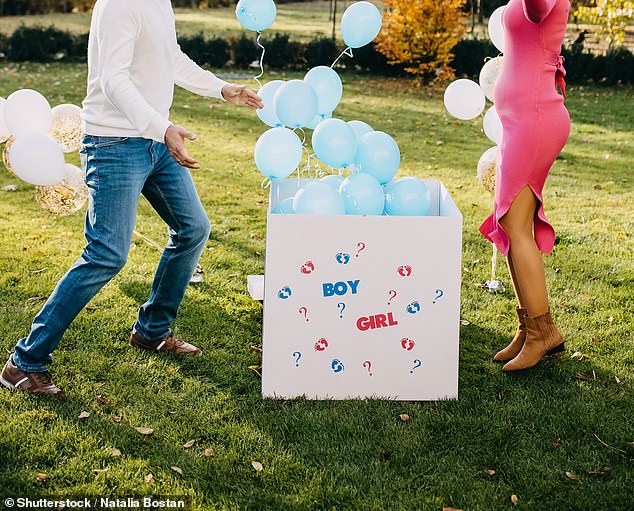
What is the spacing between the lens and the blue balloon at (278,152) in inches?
124

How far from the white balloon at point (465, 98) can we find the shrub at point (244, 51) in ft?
37.7

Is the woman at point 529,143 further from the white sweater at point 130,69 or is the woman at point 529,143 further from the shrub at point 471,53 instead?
the shrub at point 471,53

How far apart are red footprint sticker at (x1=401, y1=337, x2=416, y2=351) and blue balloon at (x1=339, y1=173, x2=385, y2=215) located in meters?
0.53

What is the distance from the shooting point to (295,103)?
3229 millimetres

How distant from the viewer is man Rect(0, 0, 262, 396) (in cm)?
280

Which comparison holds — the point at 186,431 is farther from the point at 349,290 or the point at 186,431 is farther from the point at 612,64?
the point at 612,64

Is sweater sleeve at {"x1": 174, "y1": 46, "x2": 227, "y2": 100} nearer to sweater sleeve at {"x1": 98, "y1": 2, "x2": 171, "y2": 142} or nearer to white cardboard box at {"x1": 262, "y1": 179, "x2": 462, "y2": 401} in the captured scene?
sweater sleeve at {"x1": 98, "y1": 2, "x2": 171, "y2": 142}

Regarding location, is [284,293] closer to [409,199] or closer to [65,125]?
[409,199]

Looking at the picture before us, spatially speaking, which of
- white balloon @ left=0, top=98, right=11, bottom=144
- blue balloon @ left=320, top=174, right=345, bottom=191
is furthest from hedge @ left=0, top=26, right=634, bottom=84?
blue balloon @ left=320, top=174, right=345, bottom=191

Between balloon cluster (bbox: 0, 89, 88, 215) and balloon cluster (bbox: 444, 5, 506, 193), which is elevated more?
balloon cluster (bbox: 444, 5, 506, 193)

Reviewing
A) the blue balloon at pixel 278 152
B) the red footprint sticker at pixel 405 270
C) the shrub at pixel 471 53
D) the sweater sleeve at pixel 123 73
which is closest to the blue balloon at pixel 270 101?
the blue balloon at pixel 278 152

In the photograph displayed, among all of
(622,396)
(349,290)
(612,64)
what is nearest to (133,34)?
(349,290)

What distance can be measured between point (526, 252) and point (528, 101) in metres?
0.65

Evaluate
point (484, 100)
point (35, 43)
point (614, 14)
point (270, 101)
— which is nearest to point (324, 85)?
point (270, 101)
